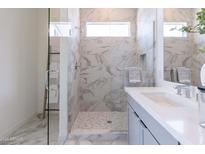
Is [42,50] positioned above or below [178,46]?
above

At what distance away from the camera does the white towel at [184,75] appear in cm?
205

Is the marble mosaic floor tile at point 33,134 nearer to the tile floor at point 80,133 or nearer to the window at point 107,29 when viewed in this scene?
the tile floor at point 80,133

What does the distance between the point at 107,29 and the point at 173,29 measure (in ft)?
8.11

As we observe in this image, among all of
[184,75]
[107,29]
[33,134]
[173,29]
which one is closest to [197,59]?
[184,75]

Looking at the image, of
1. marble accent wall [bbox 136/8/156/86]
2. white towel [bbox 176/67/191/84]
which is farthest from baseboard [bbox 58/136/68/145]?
white towel [bbox 176/67/191/84]

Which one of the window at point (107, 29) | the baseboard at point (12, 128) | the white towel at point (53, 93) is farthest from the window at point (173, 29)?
the baseboard at point (12, 128)

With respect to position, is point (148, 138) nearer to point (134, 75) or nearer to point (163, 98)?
point (163, 98)

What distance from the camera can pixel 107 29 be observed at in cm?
477

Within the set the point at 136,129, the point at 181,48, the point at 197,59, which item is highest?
the point at 181,48

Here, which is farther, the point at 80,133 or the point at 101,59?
the point at 101,59

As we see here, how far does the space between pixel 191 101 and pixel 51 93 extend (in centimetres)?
176

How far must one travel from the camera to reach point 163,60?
2.81 meters
